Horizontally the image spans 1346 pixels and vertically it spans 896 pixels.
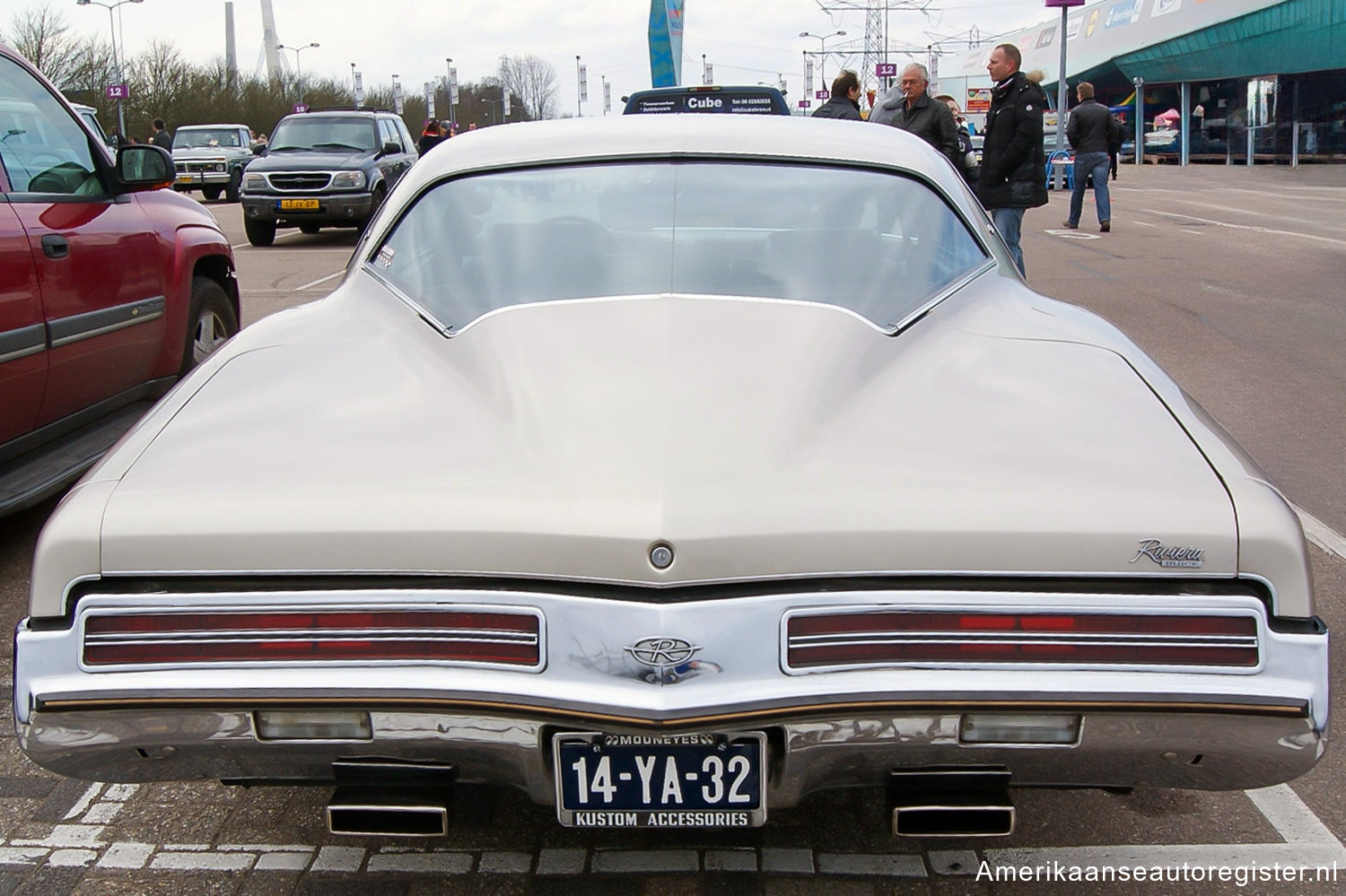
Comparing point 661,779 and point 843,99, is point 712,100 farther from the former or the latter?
point 661,779

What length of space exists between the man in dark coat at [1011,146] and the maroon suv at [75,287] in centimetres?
599

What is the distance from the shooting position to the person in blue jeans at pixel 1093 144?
1639cm

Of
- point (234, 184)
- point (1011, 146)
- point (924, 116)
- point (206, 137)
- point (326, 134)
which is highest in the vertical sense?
point (206, 137)

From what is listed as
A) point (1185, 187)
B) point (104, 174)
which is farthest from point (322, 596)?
point (1185, 187)

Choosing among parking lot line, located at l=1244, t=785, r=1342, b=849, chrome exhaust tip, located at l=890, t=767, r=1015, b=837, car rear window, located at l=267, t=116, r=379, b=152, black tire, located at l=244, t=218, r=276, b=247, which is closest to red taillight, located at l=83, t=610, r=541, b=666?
chrome exhaust tip, located at l=890, t=767, r=1015, b=837

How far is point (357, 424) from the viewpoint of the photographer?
2334 millimetres

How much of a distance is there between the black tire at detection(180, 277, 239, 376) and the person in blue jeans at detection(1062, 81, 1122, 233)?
13.1 m

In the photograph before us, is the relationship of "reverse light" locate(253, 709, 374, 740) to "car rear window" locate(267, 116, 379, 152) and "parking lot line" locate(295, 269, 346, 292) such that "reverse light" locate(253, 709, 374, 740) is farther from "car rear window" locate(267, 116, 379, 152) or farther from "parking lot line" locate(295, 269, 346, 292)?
"car rear window" locate(267, 116, 379, 152)

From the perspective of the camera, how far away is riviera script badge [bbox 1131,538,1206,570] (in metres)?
2.03

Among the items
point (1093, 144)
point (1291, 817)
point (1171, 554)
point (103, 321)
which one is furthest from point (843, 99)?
point (1171, 554)

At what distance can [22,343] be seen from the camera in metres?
4.37

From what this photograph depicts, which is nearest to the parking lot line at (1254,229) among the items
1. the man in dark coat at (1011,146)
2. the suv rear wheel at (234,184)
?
the man in dark coat at (1011,146)

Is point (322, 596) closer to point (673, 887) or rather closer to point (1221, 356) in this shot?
point (673, 887)

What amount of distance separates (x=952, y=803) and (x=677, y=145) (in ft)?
6.03
